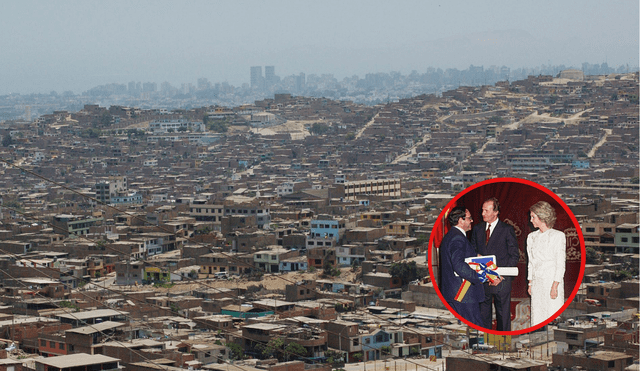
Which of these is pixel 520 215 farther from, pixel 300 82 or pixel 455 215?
pixel 300 82

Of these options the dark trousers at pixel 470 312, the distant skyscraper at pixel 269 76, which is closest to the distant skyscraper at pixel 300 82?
the distant skyscraper at pixel 269 76

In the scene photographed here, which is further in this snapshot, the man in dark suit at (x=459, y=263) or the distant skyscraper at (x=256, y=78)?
the distant skyscraper at (x=256, y=78)

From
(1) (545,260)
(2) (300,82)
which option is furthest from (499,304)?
(2) (300,82)

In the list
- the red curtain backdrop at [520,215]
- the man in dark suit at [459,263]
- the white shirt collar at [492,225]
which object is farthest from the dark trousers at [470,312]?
the white shirt collar at [492,225]

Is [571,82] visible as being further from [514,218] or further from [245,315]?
[514,218]

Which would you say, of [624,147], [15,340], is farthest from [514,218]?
[624,147]

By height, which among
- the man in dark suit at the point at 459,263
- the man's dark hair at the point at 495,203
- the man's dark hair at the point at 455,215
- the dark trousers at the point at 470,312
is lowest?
the dark trousers at the point at 470,312

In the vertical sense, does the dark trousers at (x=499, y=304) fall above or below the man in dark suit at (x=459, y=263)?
below

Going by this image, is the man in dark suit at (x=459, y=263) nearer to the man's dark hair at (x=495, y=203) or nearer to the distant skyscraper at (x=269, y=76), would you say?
the man's dark hair at (x=495, y=203)
